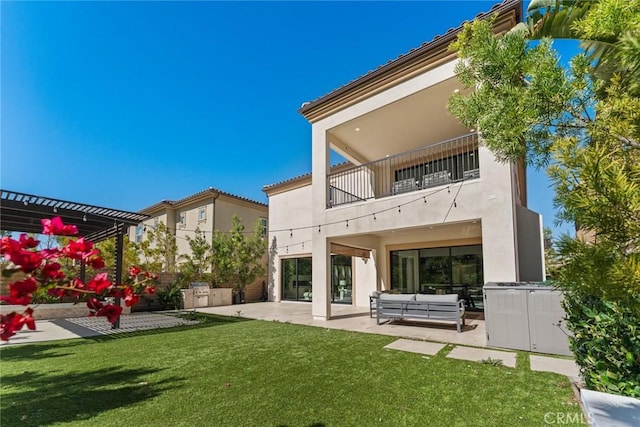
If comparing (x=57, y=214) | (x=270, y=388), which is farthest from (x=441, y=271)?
(x=57, y=214)

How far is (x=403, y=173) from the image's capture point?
1376 centimetres

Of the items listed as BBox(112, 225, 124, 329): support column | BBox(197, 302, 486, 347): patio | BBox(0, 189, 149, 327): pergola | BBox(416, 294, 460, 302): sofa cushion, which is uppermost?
BBox(0, 189, 149, 327): pergola

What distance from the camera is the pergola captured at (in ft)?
28.3

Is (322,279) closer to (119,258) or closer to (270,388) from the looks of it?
(270,388)

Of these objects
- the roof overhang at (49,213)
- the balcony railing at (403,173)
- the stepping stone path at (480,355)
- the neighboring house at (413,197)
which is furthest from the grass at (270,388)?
the balcony railing at (403,173)

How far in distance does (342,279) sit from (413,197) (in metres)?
8.24

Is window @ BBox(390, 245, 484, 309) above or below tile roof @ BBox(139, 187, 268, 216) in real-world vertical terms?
below

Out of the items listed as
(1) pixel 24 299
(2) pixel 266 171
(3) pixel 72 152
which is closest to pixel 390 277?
(1) pixel 24 299

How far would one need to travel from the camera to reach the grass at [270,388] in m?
3.77

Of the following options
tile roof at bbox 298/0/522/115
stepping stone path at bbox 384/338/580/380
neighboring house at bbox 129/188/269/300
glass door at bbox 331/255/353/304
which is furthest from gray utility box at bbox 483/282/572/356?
neighboring house at bbox 129/188/269/300

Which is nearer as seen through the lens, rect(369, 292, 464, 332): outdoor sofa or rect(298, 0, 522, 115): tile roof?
rect(298, 0, 522, 115): tile roof

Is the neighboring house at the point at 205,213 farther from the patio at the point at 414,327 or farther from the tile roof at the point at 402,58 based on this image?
the tile roof at the point at 402,58

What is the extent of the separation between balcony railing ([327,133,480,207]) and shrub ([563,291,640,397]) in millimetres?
7331

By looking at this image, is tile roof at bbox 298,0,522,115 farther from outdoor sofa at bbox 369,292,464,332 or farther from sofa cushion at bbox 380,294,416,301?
sofa cushion at bbox 380,294,416,301
